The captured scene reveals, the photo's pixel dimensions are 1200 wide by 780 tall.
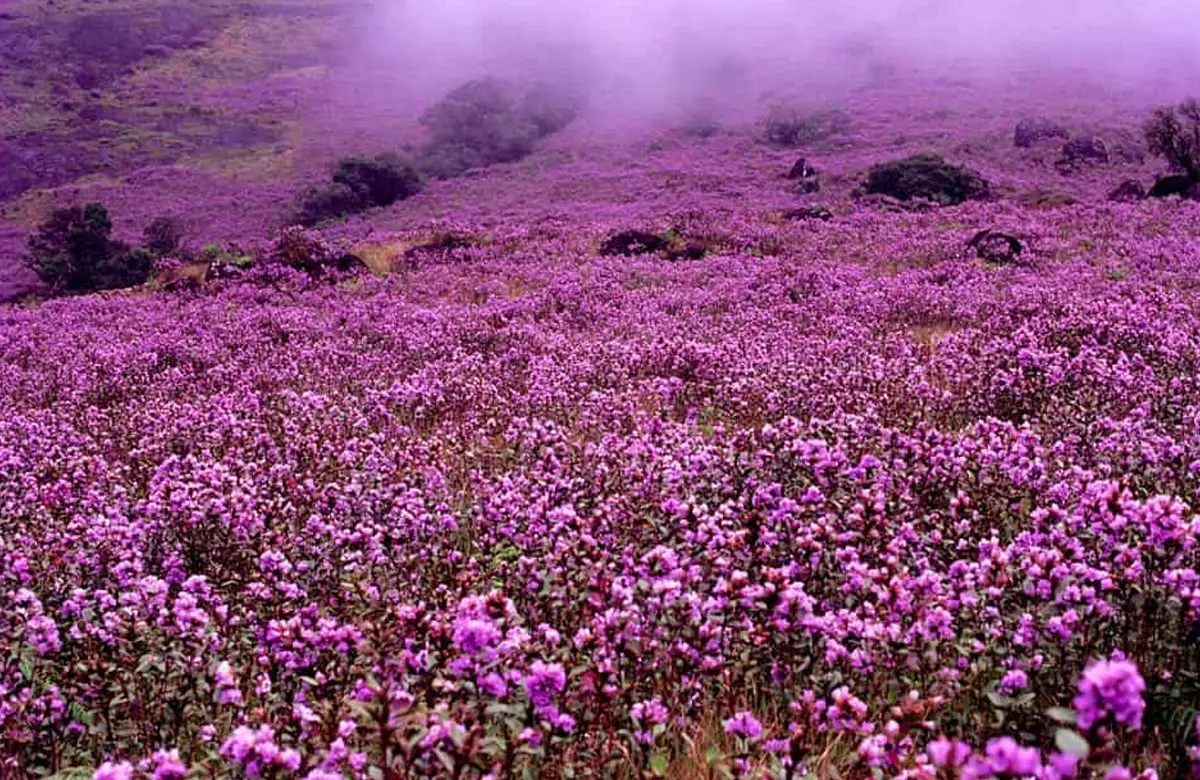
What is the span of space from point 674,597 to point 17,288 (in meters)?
34.1

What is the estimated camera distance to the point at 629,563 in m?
3.97

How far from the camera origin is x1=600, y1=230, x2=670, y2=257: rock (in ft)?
79.1

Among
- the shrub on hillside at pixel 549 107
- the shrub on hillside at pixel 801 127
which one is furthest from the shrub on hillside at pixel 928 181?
the shrub on hillside at pixel 549 107

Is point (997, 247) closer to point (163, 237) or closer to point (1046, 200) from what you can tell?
point (1046, 200)

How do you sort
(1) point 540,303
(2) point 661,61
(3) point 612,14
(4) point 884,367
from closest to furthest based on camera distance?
(4) point 884,367 → (1) point 540,303 → (2) point 661,61 → (3) point 612,14

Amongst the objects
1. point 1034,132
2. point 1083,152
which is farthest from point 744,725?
point 1034,132

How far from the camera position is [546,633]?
3.29m

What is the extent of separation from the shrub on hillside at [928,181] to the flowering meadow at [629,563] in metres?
22.0

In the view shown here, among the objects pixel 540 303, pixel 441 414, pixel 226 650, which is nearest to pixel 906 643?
pixel 226 650

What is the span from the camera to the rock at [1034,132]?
43000 millimetres

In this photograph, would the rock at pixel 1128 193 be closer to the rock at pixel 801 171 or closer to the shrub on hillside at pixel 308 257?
the rock at pixel 801 171

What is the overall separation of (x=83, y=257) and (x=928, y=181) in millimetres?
30484

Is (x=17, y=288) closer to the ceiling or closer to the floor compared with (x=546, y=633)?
closer to the floor

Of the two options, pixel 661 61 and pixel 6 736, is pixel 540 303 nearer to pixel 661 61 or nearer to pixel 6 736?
pixel 6 736
